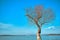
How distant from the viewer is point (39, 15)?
577 cm

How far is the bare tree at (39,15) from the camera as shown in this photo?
19.0ft

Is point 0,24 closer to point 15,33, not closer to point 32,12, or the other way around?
point 15,33

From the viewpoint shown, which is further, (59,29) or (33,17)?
(59,29)

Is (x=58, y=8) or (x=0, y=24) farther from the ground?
(x=58, y=8)

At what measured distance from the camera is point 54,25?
6617mm

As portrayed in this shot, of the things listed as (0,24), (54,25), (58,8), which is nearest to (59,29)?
(54,25)

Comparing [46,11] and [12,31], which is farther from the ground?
[46,11]

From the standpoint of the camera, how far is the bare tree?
19.0 feet

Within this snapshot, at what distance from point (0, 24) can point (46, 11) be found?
169cm

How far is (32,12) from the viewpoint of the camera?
19.2ft

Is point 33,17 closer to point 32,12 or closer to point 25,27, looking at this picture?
point 32,12

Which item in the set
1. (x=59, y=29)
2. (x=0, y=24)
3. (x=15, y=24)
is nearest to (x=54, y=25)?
(x=59, y=29)

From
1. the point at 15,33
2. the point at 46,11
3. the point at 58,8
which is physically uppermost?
the point at 58,8

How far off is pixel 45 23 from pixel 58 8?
3.66ft
